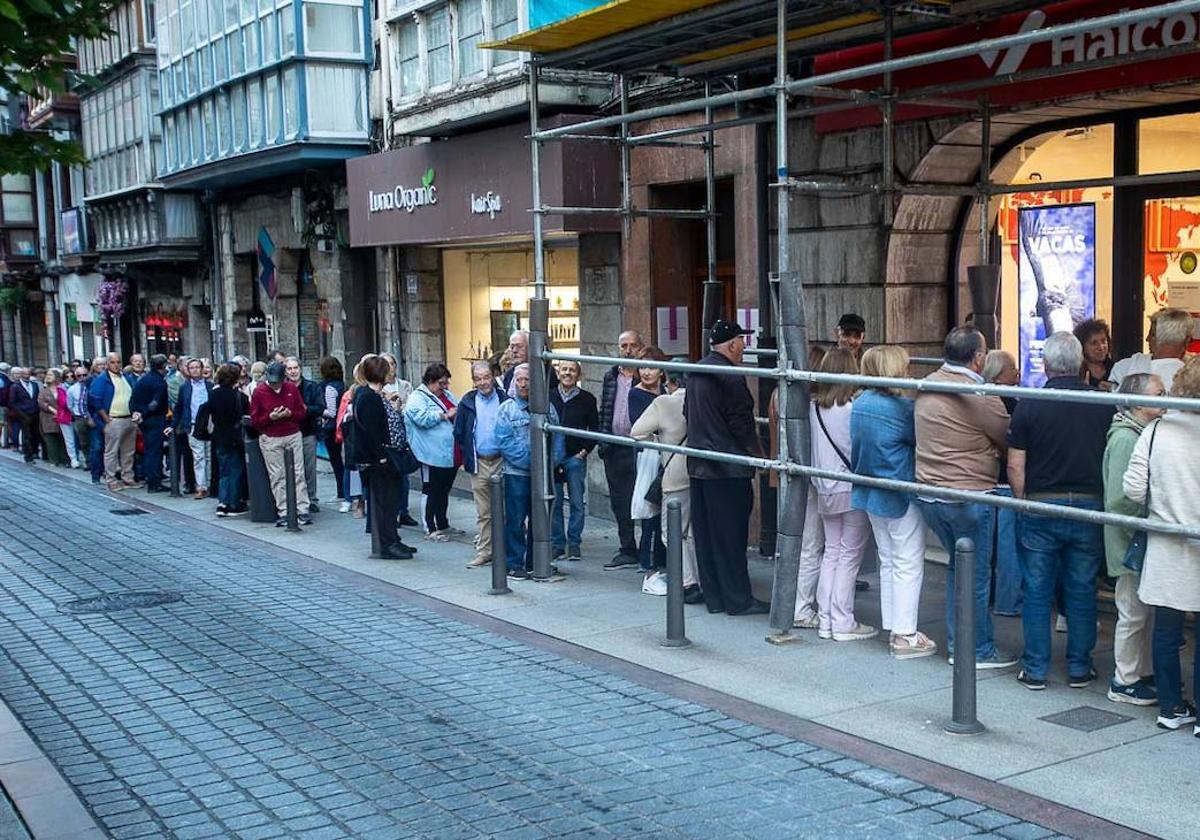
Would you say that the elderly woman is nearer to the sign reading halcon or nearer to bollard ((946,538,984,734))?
bollard ((946,538,984,734))

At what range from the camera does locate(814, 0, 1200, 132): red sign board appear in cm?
852

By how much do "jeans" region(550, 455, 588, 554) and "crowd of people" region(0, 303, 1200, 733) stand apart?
1.0 inches

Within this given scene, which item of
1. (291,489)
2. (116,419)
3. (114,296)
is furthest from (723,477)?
(114,296)

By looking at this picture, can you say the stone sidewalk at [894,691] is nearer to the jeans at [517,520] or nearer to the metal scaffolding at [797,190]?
the jeans at [517,520]

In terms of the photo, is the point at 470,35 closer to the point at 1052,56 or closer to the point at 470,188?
the point at 470,188

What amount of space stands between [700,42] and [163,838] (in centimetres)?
703

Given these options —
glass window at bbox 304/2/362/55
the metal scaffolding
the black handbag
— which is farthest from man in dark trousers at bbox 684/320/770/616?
glass window at bbox 304/2/362/55

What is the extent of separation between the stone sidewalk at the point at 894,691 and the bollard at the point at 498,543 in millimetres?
136

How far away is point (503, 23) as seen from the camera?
15609 mm

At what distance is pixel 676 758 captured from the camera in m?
6.71

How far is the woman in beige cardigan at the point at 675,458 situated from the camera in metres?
9.97

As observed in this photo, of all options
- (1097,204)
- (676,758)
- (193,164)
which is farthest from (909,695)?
(193,164)

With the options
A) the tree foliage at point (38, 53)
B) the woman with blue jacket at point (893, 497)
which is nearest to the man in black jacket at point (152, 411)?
the tree foliage at point (38, 53)

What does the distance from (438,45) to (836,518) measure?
1049 centimetres
